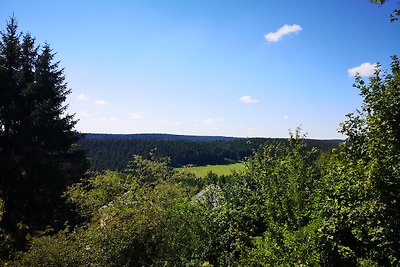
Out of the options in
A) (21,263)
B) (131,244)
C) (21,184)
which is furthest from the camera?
(21,184)

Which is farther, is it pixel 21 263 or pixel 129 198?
pixel 129 198

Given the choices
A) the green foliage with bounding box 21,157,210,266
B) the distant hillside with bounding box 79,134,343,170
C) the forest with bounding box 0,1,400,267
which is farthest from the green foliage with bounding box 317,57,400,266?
the distant hillside with bounding box 79,134,343,170

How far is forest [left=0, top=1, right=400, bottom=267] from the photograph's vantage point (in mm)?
9523

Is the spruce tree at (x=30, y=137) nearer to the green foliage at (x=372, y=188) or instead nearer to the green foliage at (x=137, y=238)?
the green foliage at (x=137, y=238)

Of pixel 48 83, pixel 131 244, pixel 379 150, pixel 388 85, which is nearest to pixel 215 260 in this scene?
pixel 131 244

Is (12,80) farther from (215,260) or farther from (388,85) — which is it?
(388,85)

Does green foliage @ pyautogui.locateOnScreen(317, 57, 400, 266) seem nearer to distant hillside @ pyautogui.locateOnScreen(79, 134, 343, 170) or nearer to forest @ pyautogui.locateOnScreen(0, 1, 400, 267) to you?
forest @ pyautogui.locateOnScreen(0, 1, 400, 267)

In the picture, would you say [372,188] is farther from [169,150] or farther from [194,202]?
[169,150]

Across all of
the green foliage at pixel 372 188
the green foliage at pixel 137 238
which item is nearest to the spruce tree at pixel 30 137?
the green foliage at pixel 137 238

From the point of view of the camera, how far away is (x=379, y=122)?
9273 millimetres

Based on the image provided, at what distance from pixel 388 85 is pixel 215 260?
1026 centimetres

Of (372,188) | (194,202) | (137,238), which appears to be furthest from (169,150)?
(372,188)

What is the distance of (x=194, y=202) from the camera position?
18688 millimetres

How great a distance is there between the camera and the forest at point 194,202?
952cm
